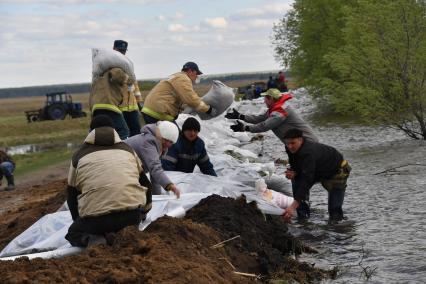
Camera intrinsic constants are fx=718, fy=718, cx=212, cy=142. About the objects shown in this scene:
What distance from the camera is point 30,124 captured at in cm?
3422

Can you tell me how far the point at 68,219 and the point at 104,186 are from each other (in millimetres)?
1556

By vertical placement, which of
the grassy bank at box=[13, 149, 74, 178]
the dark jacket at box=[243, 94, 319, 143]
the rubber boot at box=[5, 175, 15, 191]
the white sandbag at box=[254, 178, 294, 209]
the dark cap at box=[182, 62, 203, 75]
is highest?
the dark cap at box=[182, 62, 203, 75]

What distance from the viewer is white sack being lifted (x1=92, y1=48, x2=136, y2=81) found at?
27.6 feet

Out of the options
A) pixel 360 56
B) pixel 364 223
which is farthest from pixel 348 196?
pixel 360 56

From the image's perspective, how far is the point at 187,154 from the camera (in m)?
8.40

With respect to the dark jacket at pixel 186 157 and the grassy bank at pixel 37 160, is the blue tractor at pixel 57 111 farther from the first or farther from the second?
the dark jacket at pixel 186 157

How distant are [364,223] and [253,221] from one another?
6.89 ft

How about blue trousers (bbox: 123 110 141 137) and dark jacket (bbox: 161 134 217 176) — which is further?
blue trousers (bbox: 123 110 141 137)

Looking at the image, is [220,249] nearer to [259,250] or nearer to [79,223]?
[259,250]

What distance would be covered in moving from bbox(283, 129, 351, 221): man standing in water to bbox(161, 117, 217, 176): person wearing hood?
1.05m

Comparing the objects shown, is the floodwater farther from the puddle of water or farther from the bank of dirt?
the puddle of water

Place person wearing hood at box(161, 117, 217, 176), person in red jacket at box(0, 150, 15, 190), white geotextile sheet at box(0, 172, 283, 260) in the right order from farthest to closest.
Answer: person in red jacket at box(0, 150, 15, 190) → person wearing hood at box(161, 117, 217, 176) → white geotextile sheet at box(0, 172, 283, 260)

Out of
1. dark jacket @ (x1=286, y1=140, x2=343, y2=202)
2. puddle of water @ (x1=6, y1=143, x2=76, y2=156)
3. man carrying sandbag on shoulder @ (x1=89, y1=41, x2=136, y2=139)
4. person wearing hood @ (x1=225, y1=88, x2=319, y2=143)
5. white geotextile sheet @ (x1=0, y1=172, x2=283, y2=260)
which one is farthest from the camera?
puddle of water @ (x1=6, y1=143, x2=76, y2=156)

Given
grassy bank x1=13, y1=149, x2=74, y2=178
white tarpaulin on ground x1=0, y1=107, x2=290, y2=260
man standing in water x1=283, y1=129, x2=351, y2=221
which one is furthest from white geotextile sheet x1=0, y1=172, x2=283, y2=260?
grassy bank x1=13, y1=149, x2=74, y2=178
